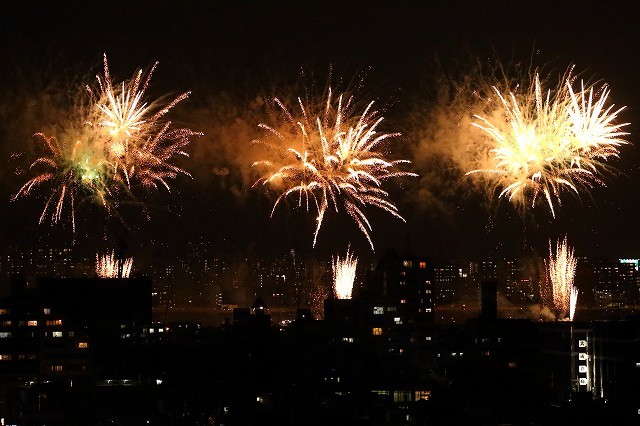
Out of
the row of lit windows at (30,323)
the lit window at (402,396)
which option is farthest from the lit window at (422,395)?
the row of lit windows at (30,323)

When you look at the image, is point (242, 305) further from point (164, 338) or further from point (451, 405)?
point (451, 405)

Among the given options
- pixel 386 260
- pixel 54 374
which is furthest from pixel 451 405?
pixel 386 260

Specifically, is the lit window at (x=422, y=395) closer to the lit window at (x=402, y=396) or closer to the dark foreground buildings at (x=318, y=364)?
the dark foreground buildings at (x=318, y=364)

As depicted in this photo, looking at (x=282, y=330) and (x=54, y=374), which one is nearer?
(x=54, y=374)

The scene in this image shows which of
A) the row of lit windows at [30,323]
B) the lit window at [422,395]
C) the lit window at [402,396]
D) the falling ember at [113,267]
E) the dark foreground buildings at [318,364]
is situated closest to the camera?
the dark foreground buildings at [318,364]

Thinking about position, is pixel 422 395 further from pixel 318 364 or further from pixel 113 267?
pixel 113 267

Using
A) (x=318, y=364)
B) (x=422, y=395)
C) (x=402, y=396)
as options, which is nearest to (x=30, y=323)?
(x=318, y=364)
